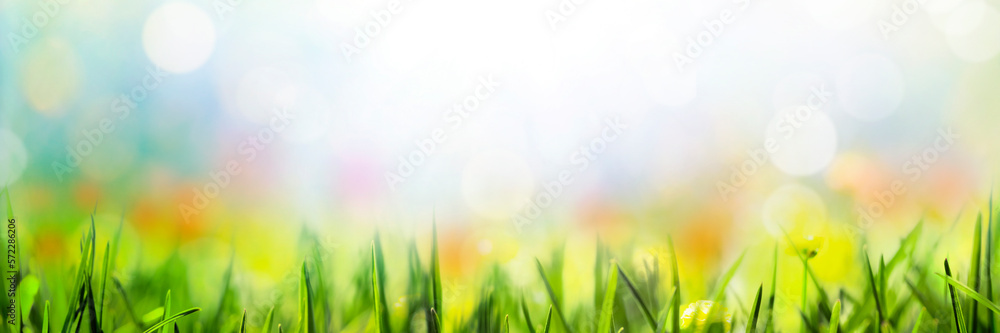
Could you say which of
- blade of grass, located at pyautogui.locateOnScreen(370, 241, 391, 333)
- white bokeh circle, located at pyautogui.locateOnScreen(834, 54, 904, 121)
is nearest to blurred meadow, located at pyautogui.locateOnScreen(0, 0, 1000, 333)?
white bokeh circle, located at pyautogui.locateOnScreen(834, 54, 904, 121)

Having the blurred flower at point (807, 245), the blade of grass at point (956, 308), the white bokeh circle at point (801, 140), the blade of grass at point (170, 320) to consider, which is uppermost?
the blade of grass at point (170, 320)

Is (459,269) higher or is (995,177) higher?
(459,269)

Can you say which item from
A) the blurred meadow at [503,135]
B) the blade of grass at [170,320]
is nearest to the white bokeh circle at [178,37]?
the blurred meadow at [503,135]

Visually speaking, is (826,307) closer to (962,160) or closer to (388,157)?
(962,160)

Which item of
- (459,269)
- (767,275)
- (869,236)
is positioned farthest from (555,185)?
(869,236)

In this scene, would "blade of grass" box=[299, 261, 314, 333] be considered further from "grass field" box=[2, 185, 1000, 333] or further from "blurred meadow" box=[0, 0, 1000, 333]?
"blurred meadow" box=[0, 0, 1000, 333]

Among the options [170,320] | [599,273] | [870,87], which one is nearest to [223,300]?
[170,320]

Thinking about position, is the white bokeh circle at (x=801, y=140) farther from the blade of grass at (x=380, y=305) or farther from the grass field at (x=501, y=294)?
the blade of grass at (x=380, y=305)

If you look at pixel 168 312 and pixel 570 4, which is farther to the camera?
pixel 570 4

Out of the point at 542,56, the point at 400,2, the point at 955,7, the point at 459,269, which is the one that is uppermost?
the point at 400,2
